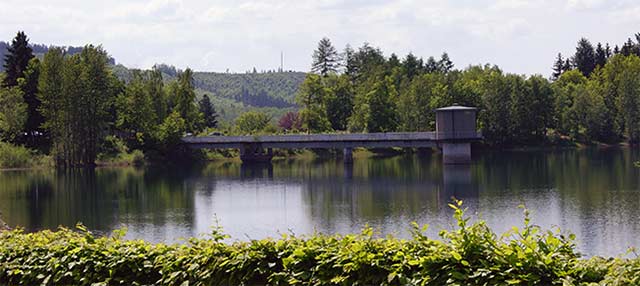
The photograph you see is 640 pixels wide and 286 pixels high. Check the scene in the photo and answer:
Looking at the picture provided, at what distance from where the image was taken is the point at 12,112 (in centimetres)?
7631

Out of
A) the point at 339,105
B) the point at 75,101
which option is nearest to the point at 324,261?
the point at 75,101

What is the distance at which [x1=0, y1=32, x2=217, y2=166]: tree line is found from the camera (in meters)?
76.6

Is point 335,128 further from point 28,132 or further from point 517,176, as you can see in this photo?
point 517,176

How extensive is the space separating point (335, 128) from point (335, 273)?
309 feet

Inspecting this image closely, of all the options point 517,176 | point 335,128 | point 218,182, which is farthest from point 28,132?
point 517,176

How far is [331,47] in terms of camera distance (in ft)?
391

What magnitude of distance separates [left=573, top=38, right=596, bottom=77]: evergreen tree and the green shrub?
297ft

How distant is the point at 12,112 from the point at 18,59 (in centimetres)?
888

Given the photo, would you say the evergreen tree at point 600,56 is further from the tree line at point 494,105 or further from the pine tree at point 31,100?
the pine tree at point 31,100

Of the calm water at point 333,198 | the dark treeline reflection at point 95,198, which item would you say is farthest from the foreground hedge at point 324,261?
the dark treeline reflection at point 95,198

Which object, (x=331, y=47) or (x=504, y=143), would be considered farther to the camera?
(x=331, y=47)

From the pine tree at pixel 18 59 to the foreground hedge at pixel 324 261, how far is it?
76.1 m

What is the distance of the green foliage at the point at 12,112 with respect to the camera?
7588 cm

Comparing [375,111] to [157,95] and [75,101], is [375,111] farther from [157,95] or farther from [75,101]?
[75,101]
